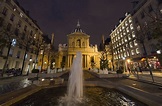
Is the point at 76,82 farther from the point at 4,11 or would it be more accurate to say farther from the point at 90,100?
the point at 4,11

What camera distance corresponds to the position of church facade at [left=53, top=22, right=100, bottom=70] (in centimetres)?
6417

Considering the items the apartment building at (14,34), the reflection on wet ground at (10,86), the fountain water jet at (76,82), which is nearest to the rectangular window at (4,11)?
the apartment building at (14,34)

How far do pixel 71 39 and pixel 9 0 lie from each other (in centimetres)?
4824

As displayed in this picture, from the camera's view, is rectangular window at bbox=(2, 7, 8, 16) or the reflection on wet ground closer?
the reflection on wet ground

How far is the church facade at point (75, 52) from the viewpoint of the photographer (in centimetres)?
6417

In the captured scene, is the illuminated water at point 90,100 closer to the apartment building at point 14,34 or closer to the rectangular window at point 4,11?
the apartment building at point 14,34

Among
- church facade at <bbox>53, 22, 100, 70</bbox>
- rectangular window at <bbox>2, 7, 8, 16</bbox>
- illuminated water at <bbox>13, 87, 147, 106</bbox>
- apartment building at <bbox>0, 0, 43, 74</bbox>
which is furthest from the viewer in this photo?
church facade at <bbox>53, 22, 100, 70</bbox>

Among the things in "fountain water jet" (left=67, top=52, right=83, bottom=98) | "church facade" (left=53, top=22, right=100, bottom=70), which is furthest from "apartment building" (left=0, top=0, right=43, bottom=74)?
"church facade" (left=53, top=22, right=100, bottom=70)

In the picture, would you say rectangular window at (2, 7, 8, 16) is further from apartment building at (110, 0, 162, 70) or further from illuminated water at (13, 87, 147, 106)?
apartment building at (110, 0, 162, 70)

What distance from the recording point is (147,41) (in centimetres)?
2688

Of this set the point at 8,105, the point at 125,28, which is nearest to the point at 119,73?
the point at 8,105

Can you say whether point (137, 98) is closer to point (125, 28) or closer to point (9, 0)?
point (9, 0)

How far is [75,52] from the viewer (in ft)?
214

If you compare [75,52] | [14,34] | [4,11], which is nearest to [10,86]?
[14,34]
